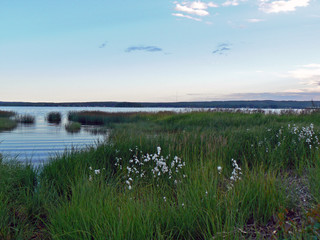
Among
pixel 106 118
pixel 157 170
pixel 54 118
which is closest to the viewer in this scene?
pixel 157 170

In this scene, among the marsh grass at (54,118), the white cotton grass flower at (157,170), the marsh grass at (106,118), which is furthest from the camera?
the marsh grass at (54,118)

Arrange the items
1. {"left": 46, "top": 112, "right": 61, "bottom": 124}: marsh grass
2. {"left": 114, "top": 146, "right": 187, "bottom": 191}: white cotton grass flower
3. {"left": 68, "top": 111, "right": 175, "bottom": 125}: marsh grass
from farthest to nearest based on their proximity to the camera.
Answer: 1. {"left": 46, "top": 112, "right": 61, "bottom": 124}: marsh grass
2. {"left": 68, "top": 111, "right": 175, "bottom": 125}: marsh grass
3. {"left": 114, "top": 146, "right": 187, "bottom": 191}: white cotton grass flower

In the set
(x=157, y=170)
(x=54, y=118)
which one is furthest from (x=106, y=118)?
(x=157, y=170)

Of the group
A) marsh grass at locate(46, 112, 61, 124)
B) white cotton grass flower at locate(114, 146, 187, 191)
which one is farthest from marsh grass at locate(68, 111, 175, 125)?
white cotton grass flower at locate(114, 146, 187, 191)

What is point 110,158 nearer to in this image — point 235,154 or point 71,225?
point 235,154

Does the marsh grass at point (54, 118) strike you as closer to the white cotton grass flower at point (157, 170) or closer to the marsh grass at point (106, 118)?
the marsh grass at point (106, 118)

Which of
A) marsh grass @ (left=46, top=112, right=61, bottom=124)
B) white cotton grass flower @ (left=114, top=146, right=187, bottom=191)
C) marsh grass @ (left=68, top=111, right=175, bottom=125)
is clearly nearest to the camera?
white cotton grass flower @ (left=114, top=146, right=187, bottom=191)

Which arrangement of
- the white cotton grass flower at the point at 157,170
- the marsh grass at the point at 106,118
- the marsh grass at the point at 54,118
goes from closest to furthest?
the white cotton grass flower at the point at 157,170 < the marsh grass at the point at 106,118 < the marsh grass at the point at 54,118

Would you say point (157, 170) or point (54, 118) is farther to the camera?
point (54, 118)

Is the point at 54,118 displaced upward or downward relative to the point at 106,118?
downward

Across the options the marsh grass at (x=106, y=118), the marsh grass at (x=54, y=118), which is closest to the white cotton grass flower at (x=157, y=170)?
the marsh grass at (x=106, y=118)

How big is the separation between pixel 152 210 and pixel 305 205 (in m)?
2.46

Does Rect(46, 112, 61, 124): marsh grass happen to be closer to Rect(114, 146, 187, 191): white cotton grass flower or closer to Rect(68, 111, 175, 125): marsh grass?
Rect(68, 111, 175, 125): marsh grass

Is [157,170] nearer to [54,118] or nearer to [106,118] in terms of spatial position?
[106,118]
